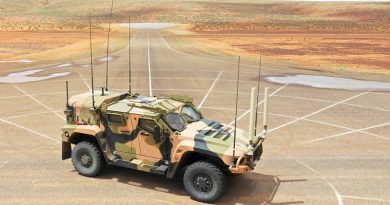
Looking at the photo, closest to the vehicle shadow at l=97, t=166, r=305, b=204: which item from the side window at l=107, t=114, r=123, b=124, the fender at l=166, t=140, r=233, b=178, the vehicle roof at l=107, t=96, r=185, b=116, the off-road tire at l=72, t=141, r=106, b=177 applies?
the off-road tire at l=72, t=141, r=106, b=177

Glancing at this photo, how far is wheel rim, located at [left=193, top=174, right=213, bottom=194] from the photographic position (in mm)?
10461

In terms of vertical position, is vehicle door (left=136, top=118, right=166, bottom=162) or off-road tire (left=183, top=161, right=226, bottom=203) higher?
vehicle door (left=136, top=118, right=166, bottom=162)

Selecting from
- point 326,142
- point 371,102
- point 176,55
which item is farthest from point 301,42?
point 326,142

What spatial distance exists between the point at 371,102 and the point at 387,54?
86.3ft

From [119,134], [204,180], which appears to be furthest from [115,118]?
[204,180]

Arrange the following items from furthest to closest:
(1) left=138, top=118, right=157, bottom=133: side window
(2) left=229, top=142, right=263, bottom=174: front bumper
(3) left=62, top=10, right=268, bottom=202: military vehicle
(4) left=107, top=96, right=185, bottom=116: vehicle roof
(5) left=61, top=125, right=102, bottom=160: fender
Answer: (5) left=61, top=125, right=102, bottom=160: fender < (4) left=107, top=96, right=185, bottom=116: vehicle roof < (1) left=138, top=118, right=157, bottom=133: side window < (3) left=62, top=10, right=268, bottom=202: military vehicle < (2) left=229, top=142, right=263, bottom=174: front bumper

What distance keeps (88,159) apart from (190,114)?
330 cm

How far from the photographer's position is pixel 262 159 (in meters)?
14.0

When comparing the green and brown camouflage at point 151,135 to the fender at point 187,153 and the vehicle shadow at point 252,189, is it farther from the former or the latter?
the vehicle shadow at point 252,189

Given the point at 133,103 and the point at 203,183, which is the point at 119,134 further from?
the point at 203,183

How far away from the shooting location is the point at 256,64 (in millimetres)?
36000

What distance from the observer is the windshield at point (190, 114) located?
38.4 feet

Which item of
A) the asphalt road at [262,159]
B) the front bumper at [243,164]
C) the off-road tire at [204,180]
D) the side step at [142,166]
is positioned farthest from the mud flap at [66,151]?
the front bumper at [243,164]

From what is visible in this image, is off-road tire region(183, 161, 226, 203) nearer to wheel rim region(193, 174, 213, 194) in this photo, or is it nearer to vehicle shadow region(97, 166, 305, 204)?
wheel rim region(193, 174, 213, 194)
